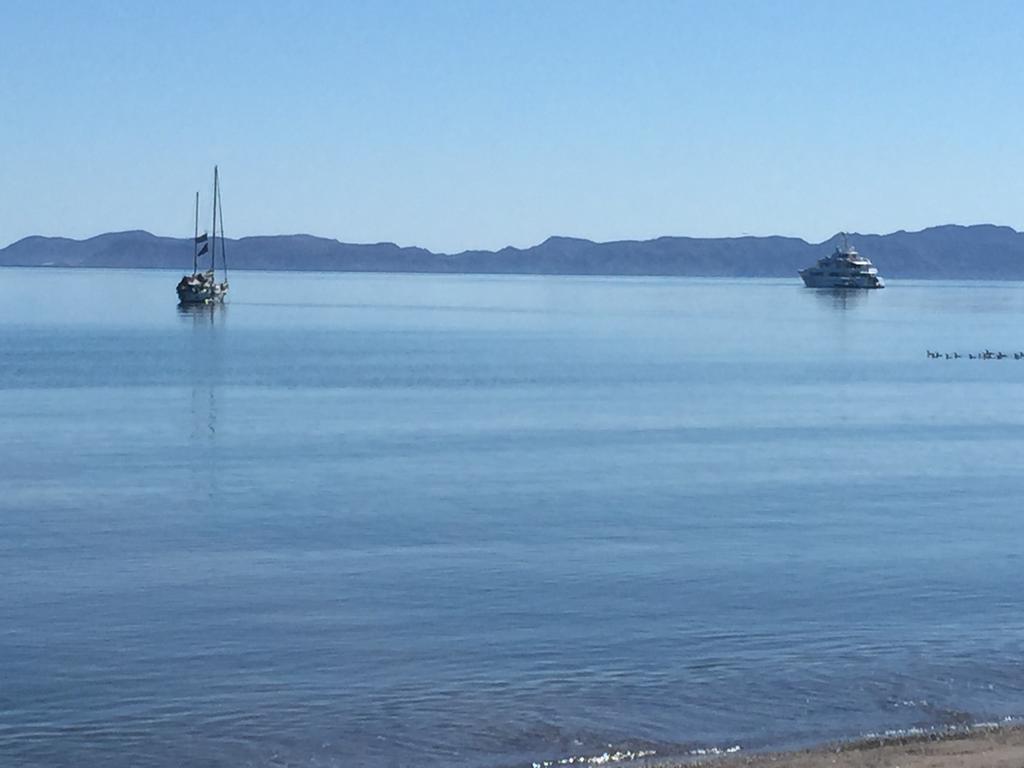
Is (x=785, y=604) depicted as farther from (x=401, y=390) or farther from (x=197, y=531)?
(x=401, y=390)

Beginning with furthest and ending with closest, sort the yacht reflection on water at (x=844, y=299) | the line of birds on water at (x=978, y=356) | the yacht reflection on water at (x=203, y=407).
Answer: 1. the yacht reflection on water at (x=844, y=299)
2. the line of birds on water at (x=978, y=356)
3. the yacht reflection on water at (x=203, y=407)

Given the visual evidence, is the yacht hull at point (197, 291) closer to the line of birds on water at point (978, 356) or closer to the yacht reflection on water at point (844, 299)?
the line of birds on water at point (978, 356)

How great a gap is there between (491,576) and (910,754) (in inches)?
344

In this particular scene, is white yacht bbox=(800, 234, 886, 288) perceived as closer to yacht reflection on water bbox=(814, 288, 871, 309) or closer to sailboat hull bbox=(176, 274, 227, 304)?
yacht reflection on water bbox=(814, 288, 871, 309)

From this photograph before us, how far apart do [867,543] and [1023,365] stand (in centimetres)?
5343

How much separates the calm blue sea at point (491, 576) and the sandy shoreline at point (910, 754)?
0.61 metres

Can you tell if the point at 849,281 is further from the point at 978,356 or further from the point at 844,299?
the point at 978,356

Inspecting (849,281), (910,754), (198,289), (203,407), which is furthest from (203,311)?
(910,754)

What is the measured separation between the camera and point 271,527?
25203mm

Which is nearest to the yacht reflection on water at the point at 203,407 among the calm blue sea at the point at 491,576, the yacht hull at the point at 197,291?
the calm blue sea at the point at 491,576

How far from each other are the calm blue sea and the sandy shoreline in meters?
0.61

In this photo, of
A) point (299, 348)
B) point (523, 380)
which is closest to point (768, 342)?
point (299, 348)

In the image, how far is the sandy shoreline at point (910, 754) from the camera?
1315cm

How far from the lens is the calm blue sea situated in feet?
50.2
